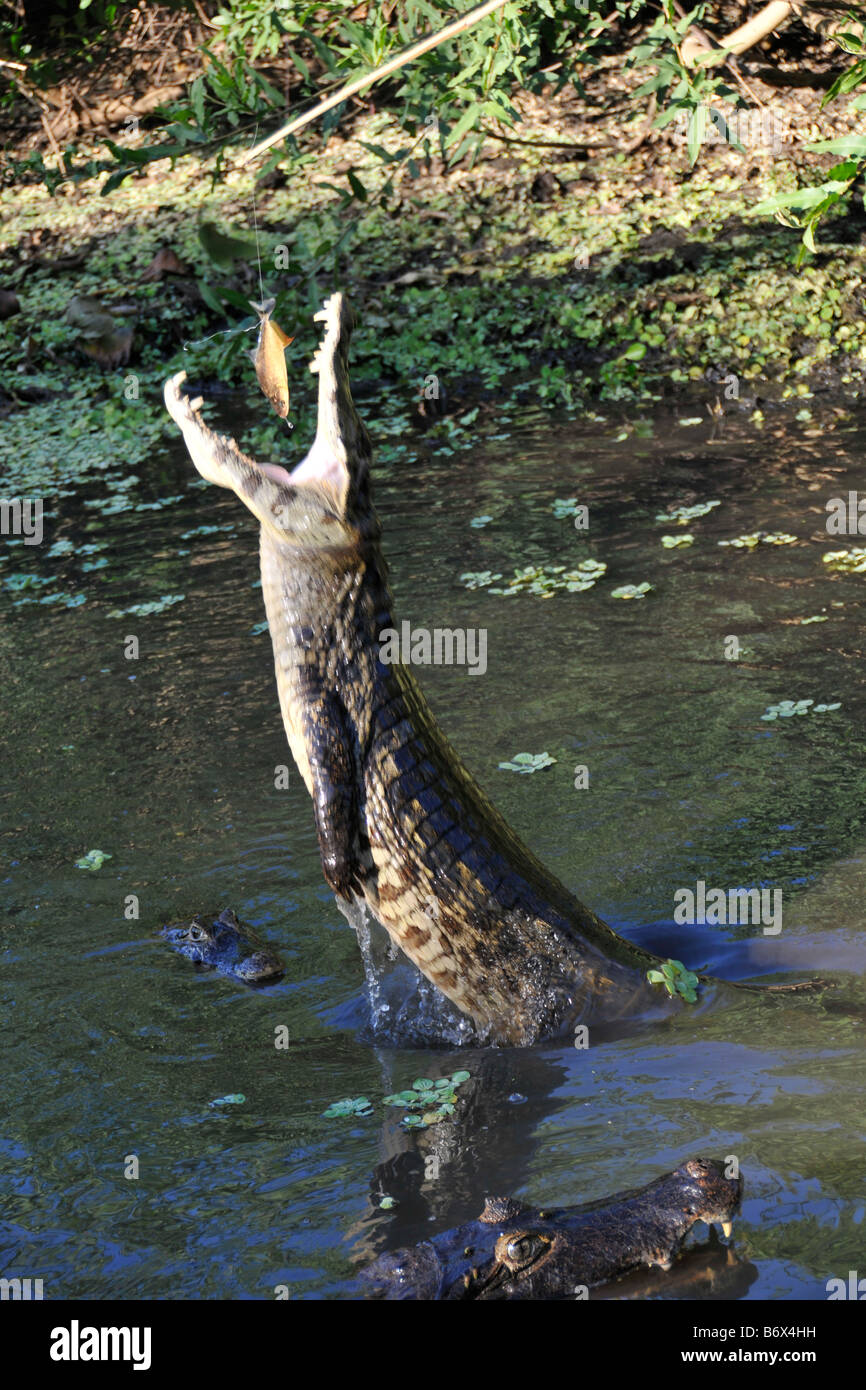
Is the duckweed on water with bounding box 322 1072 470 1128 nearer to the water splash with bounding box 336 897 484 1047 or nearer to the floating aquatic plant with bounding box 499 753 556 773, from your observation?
the water splash with bounding box 336 897 484 1047

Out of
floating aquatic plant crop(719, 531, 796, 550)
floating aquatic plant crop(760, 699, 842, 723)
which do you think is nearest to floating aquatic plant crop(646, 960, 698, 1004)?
floating aquatic plant crop(760, 699, 842, 723)

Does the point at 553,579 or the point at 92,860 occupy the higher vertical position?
the point at 553,579

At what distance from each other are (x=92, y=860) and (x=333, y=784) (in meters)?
2.07

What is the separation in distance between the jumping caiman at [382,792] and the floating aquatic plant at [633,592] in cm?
362

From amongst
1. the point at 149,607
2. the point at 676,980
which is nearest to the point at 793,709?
the point at 676,980

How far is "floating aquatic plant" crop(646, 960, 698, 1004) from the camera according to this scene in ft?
14.7

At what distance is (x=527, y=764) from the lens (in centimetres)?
626

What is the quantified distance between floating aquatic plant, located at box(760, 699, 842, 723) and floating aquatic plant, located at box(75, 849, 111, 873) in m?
3.07

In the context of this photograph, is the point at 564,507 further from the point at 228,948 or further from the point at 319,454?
the point at 319,454

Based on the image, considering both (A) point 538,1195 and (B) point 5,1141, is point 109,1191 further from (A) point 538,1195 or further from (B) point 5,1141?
(A) point 538,1195

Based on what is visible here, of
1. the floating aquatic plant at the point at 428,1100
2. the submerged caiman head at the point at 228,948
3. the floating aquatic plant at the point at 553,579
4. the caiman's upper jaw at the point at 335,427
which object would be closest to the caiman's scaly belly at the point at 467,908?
the floating aquatic plant at the point at 428,1100

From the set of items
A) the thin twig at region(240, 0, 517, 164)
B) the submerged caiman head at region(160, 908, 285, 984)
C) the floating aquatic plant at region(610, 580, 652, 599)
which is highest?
the thin twig at region(240, 0, 517, 164)
